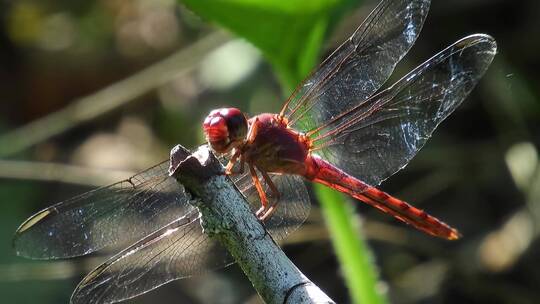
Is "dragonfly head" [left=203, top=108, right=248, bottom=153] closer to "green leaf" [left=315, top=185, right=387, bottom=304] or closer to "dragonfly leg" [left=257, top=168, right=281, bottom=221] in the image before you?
"dragonfly leg" [left=257, top=168, right=281, bottom=221]

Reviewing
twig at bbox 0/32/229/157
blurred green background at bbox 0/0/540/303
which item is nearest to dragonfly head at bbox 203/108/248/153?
blurred green background at bbox 0/0/540/303

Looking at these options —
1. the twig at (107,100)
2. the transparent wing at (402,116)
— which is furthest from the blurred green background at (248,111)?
the transparent wing at (402,116)

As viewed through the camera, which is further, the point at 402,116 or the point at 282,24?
the point at 282,24

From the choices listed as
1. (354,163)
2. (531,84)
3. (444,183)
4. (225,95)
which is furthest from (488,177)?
(354,163)

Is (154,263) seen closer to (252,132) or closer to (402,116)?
(252,132)

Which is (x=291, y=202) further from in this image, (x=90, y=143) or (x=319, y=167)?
(x=90, y=143)

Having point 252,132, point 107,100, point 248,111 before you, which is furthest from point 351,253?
point 107,100

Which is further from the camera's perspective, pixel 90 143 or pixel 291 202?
pixel 90 143
